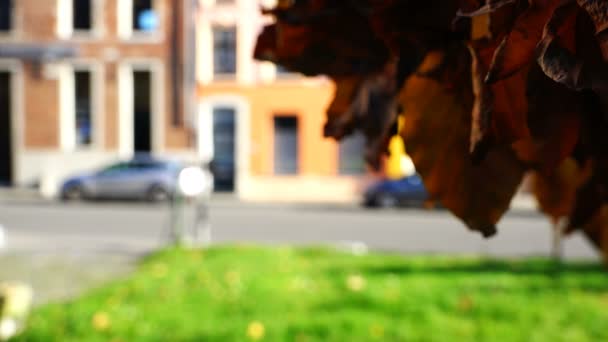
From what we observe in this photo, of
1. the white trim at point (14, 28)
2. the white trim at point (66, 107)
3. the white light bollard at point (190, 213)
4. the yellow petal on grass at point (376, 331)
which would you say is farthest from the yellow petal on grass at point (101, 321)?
the white light bollard at point (190, 213)

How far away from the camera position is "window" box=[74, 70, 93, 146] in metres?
2.25

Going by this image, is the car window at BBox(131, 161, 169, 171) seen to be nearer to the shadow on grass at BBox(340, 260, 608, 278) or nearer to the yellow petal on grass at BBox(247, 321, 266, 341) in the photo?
the shadow on grass at BBox(340, 260, 608, 278)

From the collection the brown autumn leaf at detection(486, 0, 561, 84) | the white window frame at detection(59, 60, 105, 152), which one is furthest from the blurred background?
the brown autumn leaf at detection(486, 0, 561, 84)

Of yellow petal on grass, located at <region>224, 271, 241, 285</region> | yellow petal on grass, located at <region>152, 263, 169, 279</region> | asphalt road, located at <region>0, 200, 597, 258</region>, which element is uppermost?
yellow petal on grass, located at <region>224, 271, 241, 285</region>

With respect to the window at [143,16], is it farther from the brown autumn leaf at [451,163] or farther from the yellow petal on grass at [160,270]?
the brown autumn leaf at [451,163]

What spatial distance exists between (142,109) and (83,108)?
0.60ft

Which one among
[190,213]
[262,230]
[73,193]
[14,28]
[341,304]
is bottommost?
[262,230]

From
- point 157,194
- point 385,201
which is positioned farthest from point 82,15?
point 385,201

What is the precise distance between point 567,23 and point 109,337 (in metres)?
1.17

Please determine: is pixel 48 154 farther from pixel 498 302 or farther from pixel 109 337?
pixel 498 302

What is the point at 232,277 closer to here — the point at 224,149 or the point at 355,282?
the point at 355,282

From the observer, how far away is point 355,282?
1774mm

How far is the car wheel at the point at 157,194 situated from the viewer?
3.65 meters

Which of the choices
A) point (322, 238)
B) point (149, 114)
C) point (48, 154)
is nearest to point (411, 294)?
point (149, 114)
